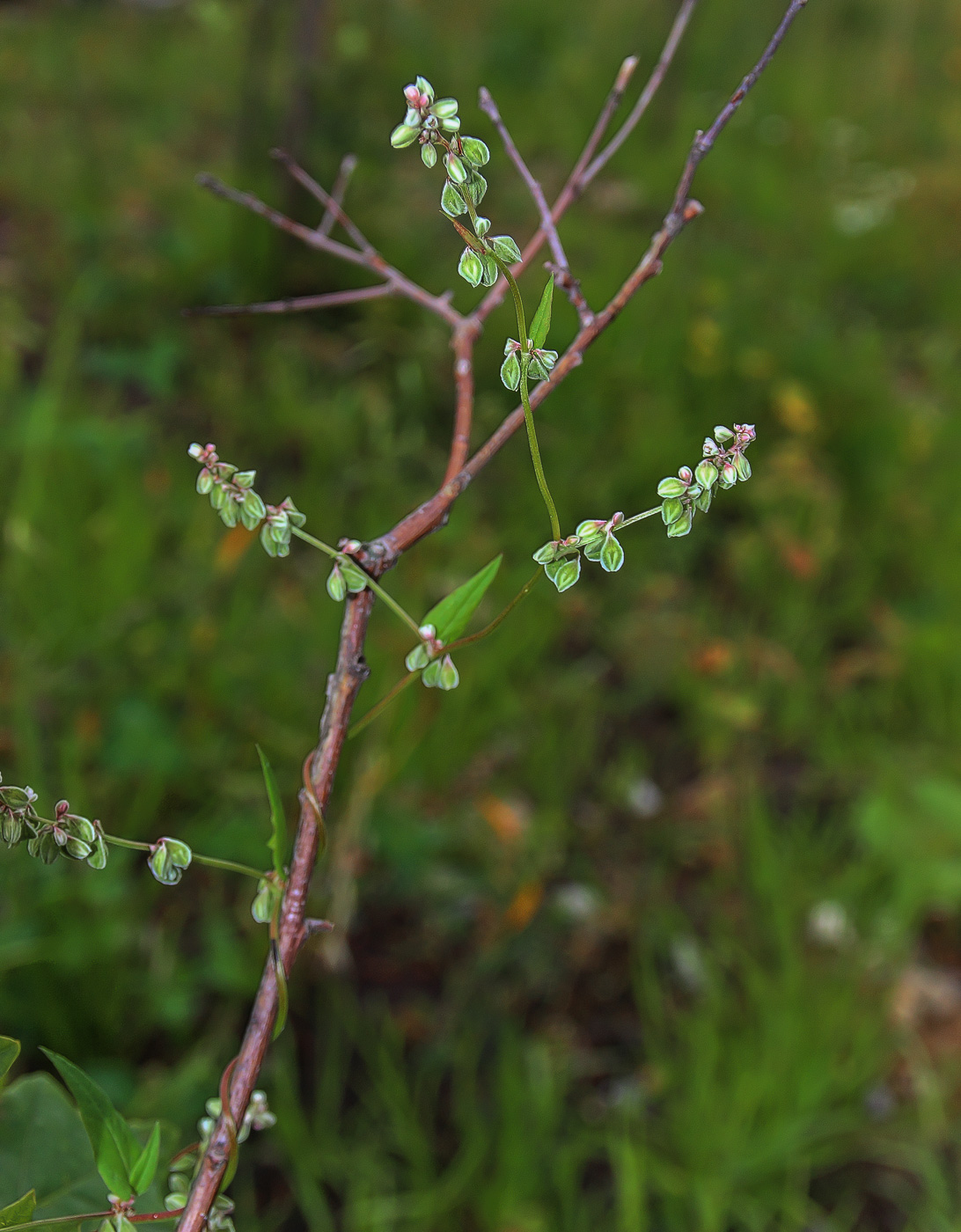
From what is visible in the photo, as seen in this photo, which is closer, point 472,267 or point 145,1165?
point 472,267

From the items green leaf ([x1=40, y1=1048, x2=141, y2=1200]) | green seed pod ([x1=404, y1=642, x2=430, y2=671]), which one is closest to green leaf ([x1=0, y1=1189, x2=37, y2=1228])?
green leaf ([x1=40, y1=1048, x2=141, y2=1200])

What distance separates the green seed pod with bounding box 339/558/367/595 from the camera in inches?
17.7

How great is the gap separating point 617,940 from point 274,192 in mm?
2392

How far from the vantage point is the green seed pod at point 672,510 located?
412mm

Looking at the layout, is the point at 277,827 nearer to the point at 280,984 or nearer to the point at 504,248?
the point at 280,984

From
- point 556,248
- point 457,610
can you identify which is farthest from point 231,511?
point 556,248

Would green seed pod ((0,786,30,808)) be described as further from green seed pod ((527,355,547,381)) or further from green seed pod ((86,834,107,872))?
green seed pod ((527,355,547,381))

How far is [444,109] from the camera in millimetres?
354

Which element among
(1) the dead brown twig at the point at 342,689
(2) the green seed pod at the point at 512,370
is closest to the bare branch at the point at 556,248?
(1) the dead brown twig at the point at 342,689

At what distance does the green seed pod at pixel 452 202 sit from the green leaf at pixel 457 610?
179mm

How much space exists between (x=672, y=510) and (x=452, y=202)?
0.15 m

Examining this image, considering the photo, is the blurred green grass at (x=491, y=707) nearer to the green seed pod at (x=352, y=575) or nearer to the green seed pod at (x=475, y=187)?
the green seed pod at (x=352, y=575)

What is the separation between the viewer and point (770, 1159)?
1.41m

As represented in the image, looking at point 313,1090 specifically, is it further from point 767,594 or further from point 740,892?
point 767,594
